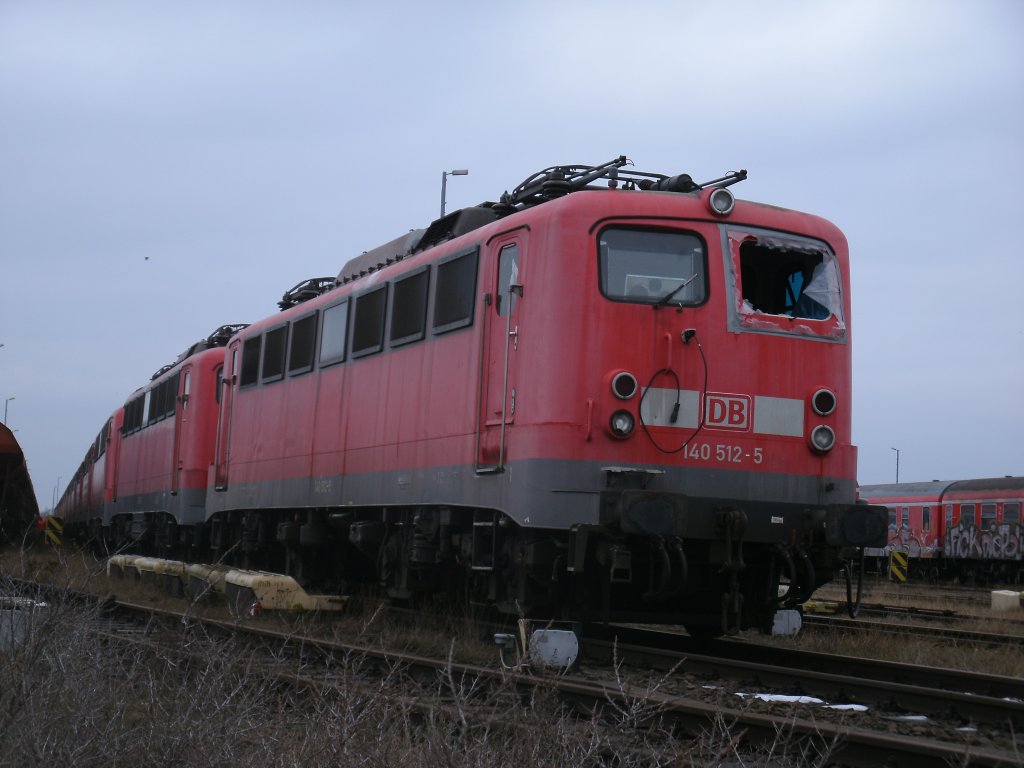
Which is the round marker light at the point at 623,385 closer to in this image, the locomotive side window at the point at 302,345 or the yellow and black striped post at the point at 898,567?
the locomotive side window at the point at 302,345

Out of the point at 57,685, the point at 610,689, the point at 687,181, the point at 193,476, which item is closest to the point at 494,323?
the point at 687,181

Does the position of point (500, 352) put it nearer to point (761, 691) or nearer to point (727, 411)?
point (727, 411)

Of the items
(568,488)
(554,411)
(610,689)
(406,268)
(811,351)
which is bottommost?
(610,689)

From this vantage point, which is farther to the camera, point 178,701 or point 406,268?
point 406,268

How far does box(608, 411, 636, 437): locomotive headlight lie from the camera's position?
29.5ft

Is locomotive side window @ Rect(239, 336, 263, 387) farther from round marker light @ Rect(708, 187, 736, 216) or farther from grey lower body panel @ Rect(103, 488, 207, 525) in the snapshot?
round marker light @ Rect(708, 187, 736, 216)

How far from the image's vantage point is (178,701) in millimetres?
5633

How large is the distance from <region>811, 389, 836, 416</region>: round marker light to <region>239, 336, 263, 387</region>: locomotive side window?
8280 millimetres

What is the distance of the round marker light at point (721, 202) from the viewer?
966 centimetres

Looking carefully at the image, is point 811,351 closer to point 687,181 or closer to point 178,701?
point 687,181

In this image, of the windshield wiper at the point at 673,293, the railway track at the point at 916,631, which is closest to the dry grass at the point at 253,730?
the windshield wiper at the point at 673,293

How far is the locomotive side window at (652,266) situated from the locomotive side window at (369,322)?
3340mm

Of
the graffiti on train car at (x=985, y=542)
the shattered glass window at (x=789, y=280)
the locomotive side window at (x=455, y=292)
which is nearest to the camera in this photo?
the shattered glass window at (x=789, y=280)

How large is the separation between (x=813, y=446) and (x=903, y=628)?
521 centimetres
